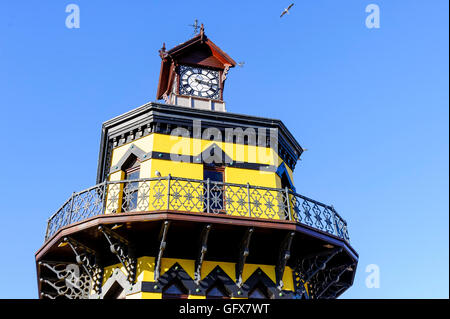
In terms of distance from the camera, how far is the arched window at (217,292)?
Answer: 44.5 ft

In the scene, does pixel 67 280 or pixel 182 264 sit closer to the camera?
pixel 182 264

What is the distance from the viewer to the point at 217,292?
1373 cm

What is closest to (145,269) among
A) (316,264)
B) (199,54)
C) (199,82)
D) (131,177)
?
(131,177)

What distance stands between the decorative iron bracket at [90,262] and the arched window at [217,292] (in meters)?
3.13

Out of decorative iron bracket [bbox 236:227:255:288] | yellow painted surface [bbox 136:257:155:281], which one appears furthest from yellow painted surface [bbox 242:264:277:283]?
yellow painted surface [bbox 136:257:155:281]

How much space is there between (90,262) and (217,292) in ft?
12.4

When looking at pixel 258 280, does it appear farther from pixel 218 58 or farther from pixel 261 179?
pixel 218 58

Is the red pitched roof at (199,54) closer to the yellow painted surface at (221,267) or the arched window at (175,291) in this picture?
the yellow painted surface at (221,267)

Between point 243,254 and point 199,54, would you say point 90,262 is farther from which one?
point 199,54

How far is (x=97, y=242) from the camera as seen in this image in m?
14.2

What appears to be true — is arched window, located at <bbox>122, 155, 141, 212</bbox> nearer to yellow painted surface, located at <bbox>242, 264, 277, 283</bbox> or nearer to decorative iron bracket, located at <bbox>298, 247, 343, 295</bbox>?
yellow painted surface, located at <bbox>242, 264, 277, 283</bbox>
